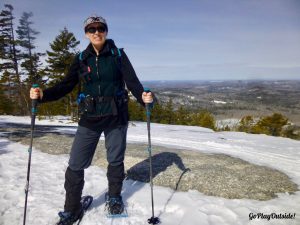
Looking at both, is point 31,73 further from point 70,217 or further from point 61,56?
point 70,217

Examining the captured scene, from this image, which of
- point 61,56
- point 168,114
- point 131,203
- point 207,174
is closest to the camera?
point 131,203

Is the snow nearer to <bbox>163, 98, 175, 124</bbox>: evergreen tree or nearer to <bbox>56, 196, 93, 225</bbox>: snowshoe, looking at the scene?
<bbox>56, 196, 93, 225</bbox>: snowshoe

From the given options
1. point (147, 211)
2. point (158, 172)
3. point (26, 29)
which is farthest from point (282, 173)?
point (26, 29)

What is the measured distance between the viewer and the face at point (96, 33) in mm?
3961

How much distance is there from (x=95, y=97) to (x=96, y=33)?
962 mm

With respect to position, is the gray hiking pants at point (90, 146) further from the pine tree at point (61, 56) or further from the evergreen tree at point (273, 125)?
the evergreen tree at point (273, 125)

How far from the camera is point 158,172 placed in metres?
6.61

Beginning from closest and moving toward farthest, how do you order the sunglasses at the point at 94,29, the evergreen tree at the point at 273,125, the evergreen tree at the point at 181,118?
the sunglasses at the point at 94,29 < the evergreen tree at the point at 273,125 < the evergreen tree at the point at 181,118

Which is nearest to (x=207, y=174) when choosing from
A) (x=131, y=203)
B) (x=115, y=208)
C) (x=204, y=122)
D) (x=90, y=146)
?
(x=131, y=203)

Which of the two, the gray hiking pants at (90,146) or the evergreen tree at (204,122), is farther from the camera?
the evergreen tree at (204,122)

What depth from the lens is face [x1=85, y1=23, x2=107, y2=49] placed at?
396cm

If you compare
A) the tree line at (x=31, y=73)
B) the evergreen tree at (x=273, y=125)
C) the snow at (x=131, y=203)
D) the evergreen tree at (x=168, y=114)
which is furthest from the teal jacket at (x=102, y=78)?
the evergreen tree at (x=273, y=125)

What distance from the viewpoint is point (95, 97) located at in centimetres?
407

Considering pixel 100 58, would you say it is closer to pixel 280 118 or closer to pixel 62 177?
pixel 62 177
